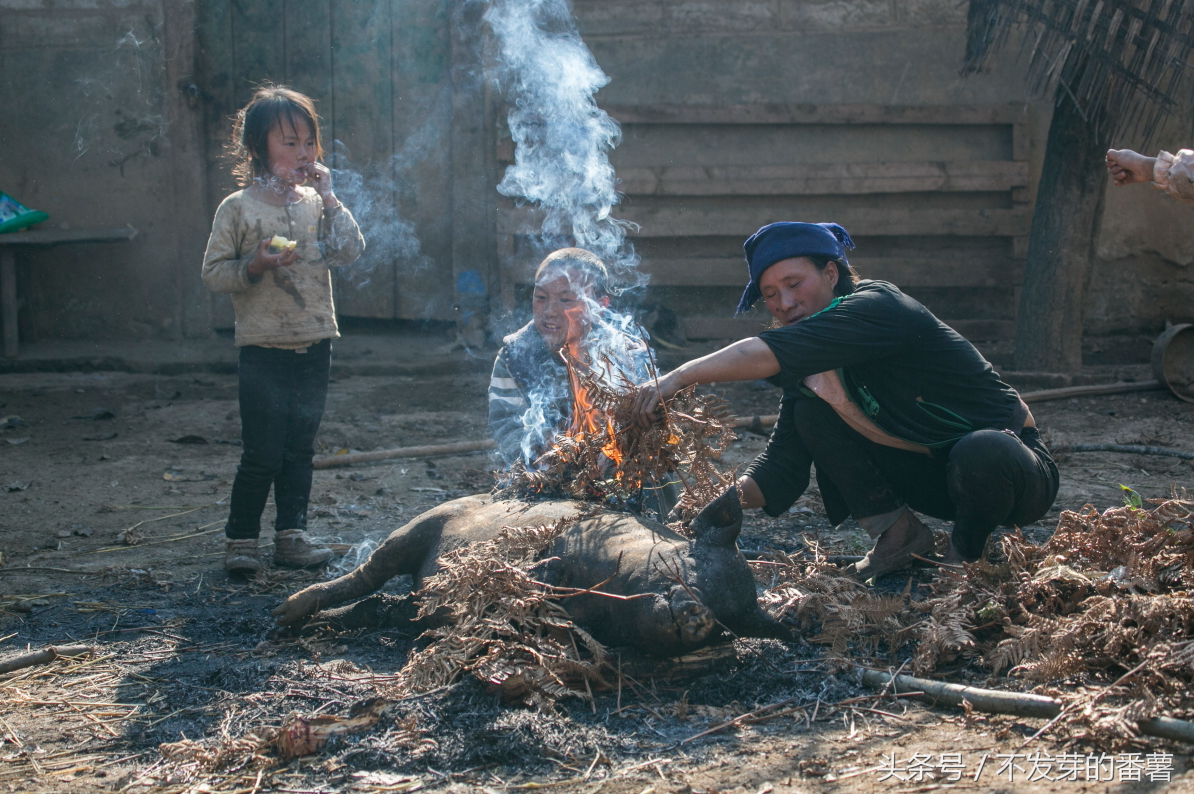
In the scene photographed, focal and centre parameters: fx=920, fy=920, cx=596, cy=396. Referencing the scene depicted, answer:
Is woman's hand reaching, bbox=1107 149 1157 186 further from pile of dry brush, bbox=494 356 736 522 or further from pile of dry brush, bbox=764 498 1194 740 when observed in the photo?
pile of dry brush, bbox=494 356 736 522

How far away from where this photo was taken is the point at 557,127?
22.8 ft

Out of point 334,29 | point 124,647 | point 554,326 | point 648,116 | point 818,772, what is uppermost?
point 334,29

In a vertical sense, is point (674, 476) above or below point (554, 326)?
below

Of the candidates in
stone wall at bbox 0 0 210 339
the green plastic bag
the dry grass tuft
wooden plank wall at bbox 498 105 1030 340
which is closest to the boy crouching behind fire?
the dry grass tuft

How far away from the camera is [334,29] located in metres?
8.54

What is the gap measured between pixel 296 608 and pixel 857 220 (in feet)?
21.1

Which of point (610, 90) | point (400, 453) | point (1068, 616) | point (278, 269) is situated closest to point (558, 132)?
point (610, 90)

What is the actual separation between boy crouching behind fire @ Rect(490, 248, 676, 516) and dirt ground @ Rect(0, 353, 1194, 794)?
0.98 m

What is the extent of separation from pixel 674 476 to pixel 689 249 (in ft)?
17.0

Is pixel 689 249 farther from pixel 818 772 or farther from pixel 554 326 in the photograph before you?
pixel 818 772

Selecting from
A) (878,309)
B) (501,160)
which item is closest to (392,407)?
(501,160)

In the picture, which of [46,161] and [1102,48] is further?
[46,161]

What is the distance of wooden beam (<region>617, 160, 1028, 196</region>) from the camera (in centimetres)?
815

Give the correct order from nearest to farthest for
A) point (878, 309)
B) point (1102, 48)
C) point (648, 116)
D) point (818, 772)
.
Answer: point (818, 772) < point (878, 309) < point (1102, 48) < point (648, 116)
